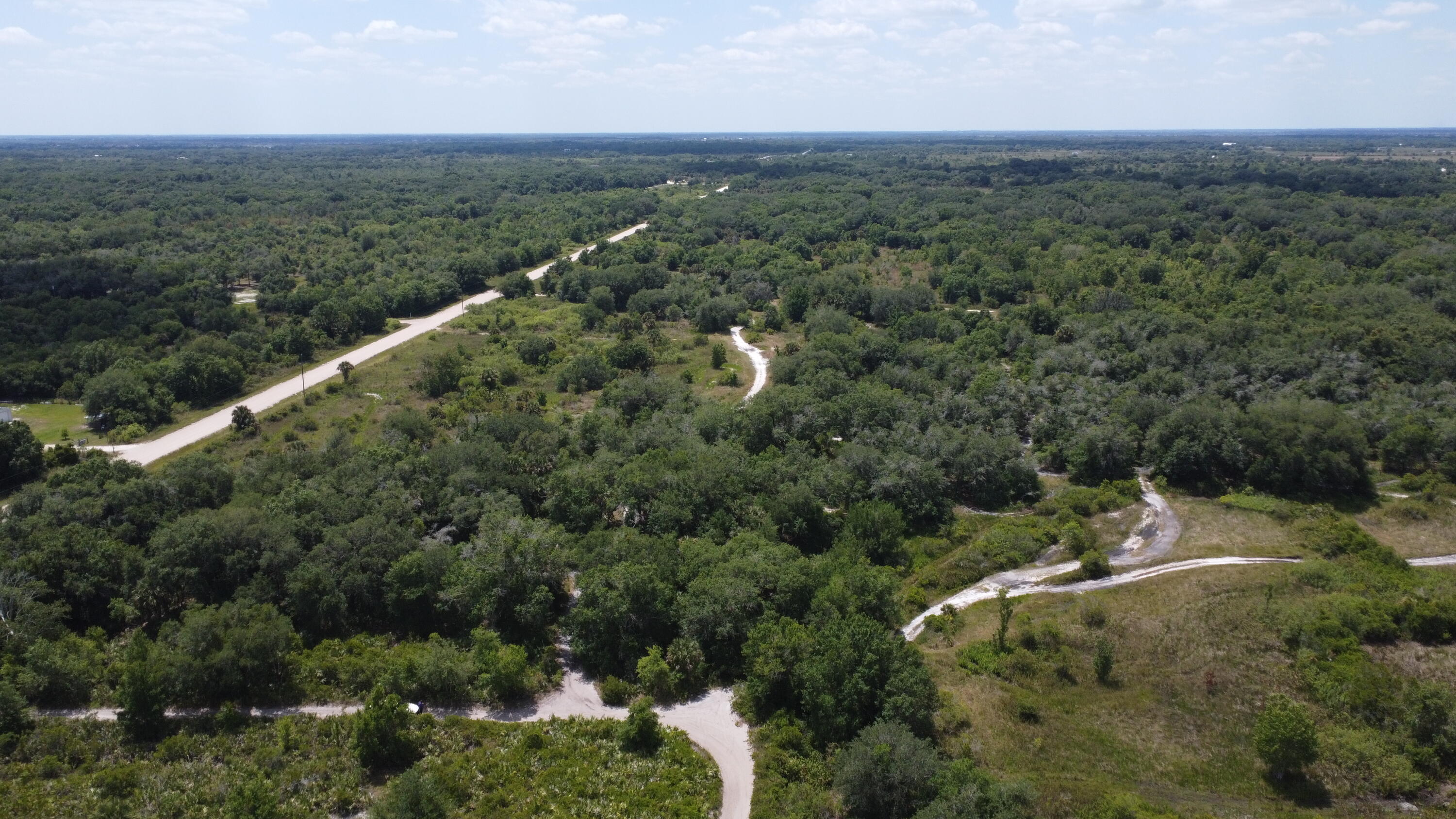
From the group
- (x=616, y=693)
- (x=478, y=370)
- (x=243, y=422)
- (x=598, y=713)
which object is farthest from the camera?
(x=478, y=370)

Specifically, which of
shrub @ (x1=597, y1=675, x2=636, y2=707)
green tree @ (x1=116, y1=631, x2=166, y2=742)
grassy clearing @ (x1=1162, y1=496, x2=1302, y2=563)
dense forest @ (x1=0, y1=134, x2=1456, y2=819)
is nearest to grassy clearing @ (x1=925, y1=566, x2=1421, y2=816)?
dense forest @ (x1=0, y1=134, x2=1456, y2=819)

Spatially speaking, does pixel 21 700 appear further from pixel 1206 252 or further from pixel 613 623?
pixel 1206 252

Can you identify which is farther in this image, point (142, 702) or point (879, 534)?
point (879, 534)

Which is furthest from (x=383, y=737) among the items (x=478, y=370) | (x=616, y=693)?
(x=478, y=370)

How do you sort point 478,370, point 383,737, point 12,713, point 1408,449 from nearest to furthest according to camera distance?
point 383,737
point 12,713
point 1408,449
point 478,370

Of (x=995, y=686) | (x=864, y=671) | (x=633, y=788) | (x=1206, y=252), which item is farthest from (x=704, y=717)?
(x=1206, y=252)

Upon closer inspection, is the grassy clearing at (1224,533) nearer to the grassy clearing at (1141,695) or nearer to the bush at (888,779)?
the grassy clearing at (1141,695)

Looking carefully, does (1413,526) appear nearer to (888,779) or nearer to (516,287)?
(888,779)
